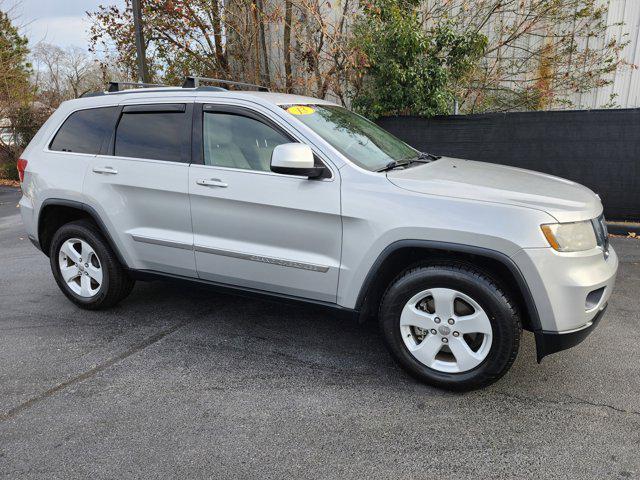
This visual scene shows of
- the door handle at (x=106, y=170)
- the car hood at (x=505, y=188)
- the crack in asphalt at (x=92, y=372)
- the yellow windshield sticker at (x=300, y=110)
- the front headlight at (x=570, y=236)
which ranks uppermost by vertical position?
the yellow windshield sticker at (x=300, y=110)

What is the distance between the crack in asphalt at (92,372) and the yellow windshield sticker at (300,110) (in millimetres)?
1987

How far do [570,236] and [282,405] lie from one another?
1.93 m

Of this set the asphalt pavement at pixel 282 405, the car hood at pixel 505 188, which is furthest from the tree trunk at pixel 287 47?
the car hood at pixel 505 188

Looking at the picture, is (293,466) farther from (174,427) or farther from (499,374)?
(499,374)

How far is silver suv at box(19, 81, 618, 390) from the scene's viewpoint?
2.84 metres

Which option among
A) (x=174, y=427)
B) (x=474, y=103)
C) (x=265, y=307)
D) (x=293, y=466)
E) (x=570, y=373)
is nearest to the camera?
(x=293, y=466)

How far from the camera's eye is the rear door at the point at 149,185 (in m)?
3.73

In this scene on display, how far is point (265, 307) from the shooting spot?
14.8ft

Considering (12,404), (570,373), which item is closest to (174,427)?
(12,404)

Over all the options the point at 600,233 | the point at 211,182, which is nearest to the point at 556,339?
the point at 600,233

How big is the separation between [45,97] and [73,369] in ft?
52.1

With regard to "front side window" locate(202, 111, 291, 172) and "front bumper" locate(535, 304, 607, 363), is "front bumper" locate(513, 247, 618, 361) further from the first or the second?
"front side window" locate(202, 111, 291, 172)

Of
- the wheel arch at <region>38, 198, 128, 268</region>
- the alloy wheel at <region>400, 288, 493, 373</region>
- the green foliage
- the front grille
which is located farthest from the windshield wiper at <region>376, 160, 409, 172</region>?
the green foliage

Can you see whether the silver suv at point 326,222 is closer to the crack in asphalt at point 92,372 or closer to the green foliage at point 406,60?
the crack in asphalt at point 92,372
